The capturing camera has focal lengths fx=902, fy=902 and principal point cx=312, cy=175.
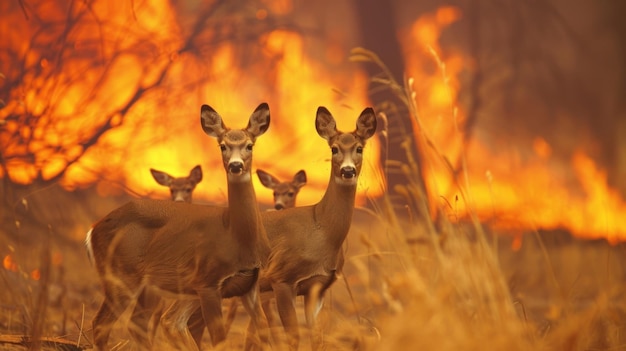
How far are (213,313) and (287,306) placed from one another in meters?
0.50

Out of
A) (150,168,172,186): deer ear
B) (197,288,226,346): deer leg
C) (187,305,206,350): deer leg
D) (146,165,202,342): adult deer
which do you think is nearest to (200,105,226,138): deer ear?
(197,288,226,346): deer leg

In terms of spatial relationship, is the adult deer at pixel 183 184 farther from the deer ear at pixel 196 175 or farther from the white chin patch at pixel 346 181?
the white chin patch at pixel 346 181

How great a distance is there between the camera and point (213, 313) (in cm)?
433

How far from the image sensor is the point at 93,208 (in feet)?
25.9

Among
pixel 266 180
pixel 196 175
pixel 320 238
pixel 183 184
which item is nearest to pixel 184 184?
pixel 183 184

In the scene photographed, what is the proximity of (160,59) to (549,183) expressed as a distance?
11.9ft

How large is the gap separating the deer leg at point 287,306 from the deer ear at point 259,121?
32.4 inches

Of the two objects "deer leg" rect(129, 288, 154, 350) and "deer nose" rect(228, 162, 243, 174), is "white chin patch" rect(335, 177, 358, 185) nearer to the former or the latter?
"deer nose" rect(228, 162, 243, 174)

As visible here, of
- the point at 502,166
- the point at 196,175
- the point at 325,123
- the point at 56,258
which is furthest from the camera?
the point at 502,166

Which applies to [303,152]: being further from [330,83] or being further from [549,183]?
[549,183]

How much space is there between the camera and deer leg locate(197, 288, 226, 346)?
4.31m

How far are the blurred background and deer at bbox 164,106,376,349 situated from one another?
226 cm

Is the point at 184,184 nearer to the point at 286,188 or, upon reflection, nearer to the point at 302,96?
the point at 286,188

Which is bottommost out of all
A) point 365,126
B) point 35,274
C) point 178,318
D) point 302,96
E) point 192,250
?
point 35,274
